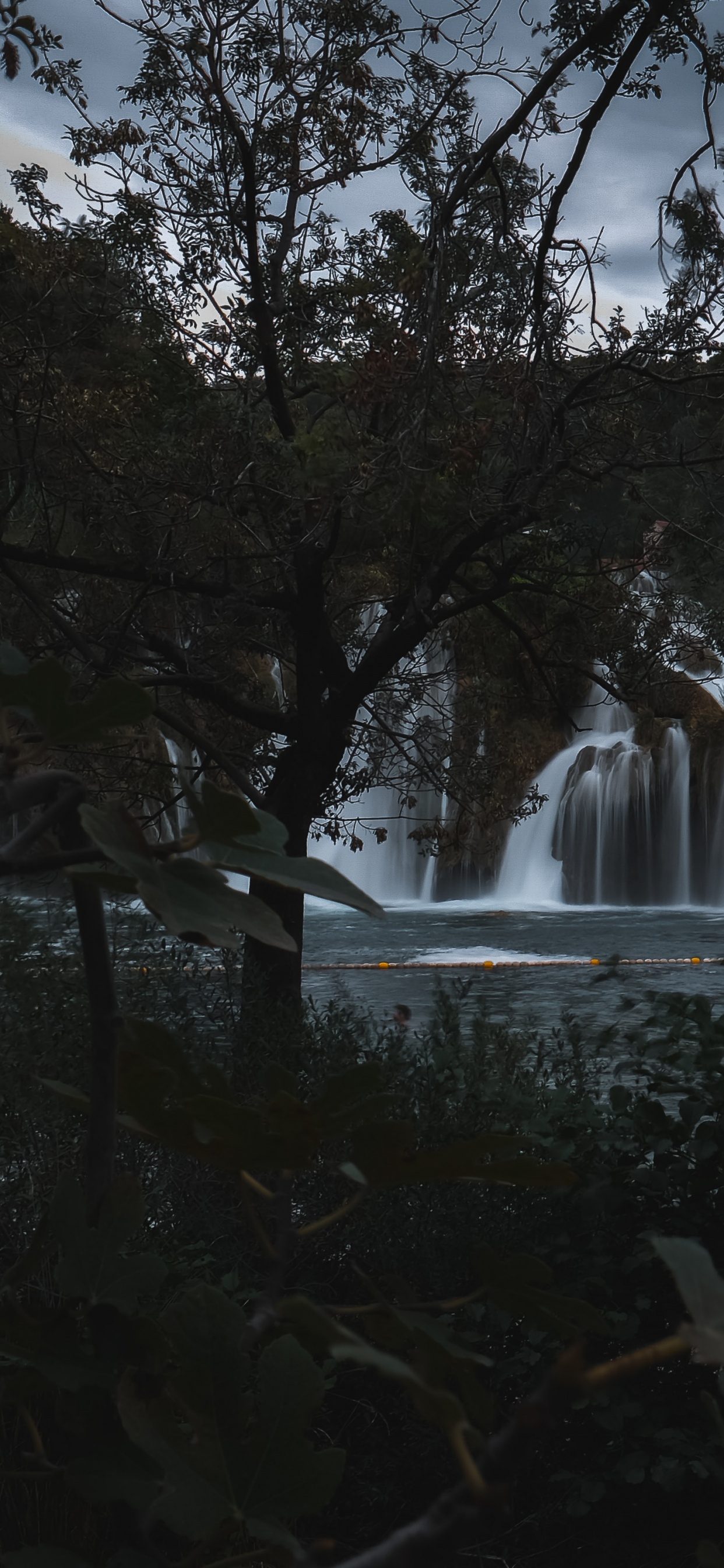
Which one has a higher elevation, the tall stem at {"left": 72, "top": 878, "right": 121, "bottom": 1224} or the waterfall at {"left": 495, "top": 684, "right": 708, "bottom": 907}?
the waterfall at {"left": 495, "top": 684, "right": 708, "bottom": 907}

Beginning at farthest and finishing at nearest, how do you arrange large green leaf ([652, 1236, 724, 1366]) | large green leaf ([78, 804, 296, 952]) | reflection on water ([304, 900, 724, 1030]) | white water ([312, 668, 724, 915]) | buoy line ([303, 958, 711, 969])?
white water ([312, 668, 724, 915]) < buoy line ([303, 958, 711, 969]) < reflection on water ([304, 900, 724, 1030]) < large green leaf ([78, 804, 296, 952]) < large green leaf ([652, 1236, 724, 1366])

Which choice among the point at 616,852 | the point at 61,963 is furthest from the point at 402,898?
the point at 61,963

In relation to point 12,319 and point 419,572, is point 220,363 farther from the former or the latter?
point 419,572

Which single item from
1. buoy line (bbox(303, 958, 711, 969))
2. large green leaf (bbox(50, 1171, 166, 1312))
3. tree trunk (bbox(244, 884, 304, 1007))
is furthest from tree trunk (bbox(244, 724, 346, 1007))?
buoy line (bbox(303, 958, 711, 969))

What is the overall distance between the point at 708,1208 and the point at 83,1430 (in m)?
2.64

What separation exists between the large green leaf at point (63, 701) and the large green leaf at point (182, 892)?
44 mm

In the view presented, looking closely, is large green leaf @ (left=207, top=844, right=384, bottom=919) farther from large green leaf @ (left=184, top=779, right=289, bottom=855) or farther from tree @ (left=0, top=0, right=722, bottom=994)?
tree @ (left=0, top=0, right=722, bottom=994)

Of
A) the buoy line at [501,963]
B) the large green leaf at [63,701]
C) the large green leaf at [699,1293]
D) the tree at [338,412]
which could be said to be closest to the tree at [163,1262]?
the large green leaf at [63,701]

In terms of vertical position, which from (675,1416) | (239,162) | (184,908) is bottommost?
(675,1416)

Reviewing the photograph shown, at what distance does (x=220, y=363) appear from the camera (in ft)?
21.2

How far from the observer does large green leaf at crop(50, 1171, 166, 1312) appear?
2.55ft

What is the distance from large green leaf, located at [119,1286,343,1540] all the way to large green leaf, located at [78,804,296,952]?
25 centimetres

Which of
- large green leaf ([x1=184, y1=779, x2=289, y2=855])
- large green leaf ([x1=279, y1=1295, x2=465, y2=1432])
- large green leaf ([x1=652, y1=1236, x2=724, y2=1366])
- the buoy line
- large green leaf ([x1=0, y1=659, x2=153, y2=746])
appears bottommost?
the buoy line

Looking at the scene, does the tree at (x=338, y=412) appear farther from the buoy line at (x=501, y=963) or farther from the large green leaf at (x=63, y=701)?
the buoy line at (x=501, y=963)
